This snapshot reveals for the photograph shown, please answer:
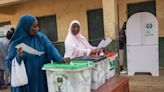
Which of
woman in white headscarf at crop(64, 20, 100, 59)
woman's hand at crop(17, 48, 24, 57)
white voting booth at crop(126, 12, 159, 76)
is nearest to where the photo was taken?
woman's hand at crop(17, 48, 24, 57)

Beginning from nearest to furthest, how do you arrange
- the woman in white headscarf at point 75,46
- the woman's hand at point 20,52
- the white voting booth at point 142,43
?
the woman's hand at point 20,52, the woman in white headscarf at point 75,46, the white voting booth at point 142,43

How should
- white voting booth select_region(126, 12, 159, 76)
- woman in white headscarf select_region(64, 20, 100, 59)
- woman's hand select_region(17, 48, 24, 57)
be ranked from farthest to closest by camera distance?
white voting booth select_region(126, 12, 159, 76) < woman in white headscarf select_region(64, 20, 100, 59) < woman's hand select_region(17, 48, 24, 57)

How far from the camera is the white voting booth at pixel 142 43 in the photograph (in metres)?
6.33

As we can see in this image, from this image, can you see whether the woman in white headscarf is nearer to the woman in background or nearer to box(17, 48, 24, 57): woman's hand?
the woman in background

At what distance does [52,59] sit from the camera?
2387 mm

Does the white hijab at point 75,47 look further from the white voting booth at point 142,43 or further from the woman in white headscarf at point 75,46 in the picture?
the white voting booth at point 142,43

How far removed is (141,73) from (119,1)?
242 centimetres

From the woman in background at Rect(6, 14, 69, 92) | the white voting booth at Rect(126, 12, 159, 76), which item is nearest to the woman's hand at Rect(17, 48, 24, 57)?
the woman in background at Rect(6, 14, 69, 92)

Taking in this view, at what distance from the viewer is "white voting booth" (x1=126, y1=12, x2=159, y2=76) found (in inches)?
249

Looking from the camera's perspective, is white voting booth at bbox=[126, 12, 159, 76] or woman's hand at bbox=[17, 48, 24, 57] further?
white voting booth at bbox=[126, 12, 159, 76]

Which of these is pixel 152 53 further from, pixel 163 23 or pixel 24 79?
pixel 24 79

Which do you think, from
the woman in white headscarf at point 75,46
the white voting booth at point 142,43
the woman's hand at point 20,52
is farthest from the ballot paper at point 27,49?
the white voting booth at point 142,43

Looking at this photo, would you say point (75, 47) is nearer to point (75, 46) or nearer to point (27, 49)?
point (75, 46)

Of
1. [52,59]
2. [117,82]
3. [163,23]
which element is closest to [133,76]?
[163,23]
